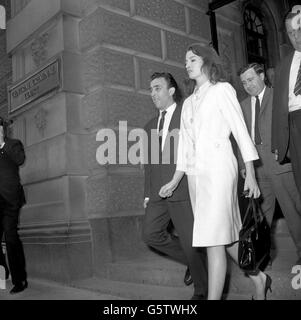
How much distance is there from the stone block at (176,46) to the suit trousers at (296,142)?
269cm

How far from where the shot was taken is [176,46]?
211 inches

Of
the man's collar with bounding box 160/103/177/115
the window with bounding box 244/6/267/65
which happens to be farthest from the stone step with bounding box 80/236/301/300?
the window with bounding box 244/6/267/65

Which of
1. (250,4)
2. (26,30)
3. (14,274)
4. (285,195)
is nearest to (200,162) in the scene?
(285,195)

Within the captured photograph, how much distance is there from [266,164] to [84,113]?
2.40 m

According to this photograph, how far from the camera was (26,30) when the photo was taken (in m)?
5.46

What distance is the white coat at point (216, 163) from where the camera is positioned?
2.34m

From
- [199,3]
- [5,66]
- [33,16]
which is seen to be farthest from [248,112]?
[5,66]

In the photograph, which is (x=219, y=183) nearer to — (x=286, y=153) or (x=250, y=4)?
(x=286, y=153)

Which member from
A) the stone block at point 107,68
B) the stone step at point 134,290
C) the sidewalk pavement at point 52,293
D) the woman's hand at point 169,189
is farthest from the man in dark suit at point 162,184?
the stone block at point 107,68

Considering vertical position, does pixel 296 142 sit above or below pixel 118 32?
Answer: below

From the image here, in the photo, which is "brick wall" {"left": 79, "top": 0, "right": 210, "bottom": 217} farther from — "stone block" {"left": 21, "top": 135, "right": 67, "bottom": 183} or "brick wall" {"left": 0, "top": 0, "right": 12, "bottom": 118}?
"brick wall" {"left": 0, "top": 0, "right": 12, "bottom": 118}

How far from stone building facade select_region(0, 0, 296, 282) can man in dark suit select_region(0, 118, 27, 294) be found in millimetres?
501

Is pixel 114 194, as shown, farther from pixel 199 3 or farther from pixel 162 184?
pixel 199 3
